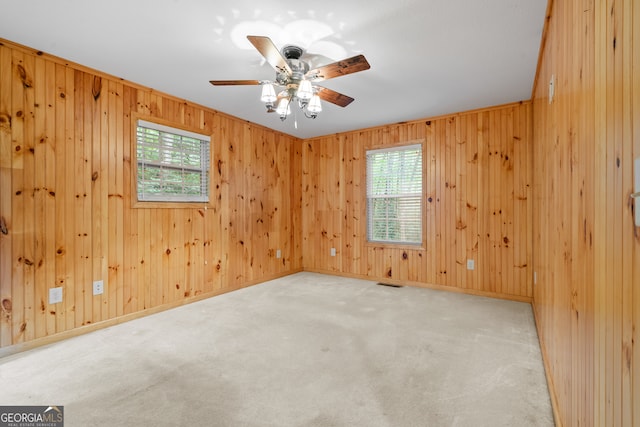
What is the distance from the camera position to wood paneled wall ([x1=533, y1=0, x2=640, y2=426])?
663mm

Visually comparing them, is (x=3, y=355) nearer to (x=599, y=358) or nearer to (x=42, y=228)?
(x=42, y=228)

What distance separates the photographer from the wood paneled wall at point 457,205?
366 cm

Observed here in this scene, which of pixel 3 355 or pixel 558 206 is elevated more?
pixel 558 206

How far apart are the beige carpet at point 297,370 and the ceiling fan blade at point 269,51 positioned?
214 centimetres

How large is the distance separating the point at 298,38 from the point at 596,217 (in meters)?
2.14

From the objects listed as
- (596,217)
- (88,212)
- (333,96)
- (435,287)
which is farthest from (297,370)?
(435,287)

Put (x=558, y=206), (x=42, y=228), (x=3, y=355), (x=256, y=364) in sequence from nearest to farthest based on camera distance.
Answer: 1. (x=558, y=206)
2. (x=256, y=364)
3. (x=3, y=355)
4. (x=42, y=228)

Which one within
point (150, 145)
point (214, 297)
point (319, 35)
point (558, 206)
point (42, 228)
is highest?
point (319, 35)

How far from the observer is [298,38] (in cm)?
225

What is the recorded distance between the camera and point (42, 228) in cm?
248

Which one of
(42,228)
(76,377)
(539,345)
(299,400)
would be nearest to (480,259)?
(539,345)

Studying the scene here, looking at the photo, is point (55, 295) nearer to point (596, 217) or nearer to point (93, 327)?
point (93, 327)

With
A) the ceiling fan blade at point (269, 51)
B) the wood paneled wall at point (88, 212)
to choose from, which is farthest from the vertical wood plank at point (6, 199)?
the ceiling fan blade at point (269, 51)

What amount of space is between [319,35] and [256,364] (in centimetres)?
244
